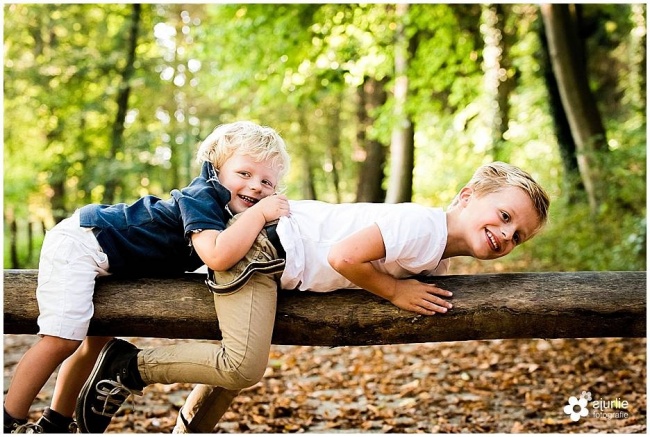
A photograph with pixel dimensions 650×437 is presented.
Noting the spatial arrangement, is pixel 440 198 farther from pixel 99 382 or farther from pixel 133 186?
pixel 99 382

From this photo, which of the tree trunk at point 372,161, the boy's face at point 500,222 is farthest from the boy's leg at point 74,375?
→ the tree trunk at point 372,161

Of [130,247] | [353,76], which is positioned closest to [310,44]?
[353,76]

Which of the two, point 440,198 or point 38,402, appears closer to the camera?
point 38,402

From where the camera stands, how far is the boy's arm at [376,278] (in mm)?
2646

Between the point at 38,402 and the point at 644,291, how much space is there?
4317 mm

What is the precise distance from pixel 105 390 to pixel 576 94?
8.60 metres

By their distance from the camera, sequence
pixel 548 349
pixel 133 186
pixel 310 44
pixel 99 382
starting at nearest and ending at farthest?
pixel 99 382 < pixel 548 349 < pixel 310 44 < pixel 133 186

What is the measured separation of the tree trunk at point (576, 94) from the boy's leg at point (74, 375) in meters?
7.72

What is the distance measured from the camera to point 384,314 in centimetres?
283

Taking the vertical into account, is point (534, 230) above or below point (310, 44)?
below

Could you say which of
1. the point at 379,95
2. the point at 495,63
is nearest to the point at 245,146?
the point at 495,63

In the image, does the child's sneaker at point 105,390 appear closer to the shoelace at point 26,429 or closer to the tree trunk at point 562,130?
the shoelace at point 26,429

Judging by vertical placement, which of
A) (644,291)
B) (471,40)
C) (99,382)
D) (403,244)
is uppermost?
(471,40)

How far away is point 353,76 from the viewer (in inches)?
446
